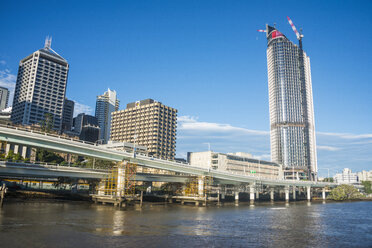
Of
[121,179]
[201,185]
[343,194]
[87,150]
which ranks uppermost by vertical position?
[87,150]

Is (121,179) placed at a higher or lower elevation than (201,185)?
higher

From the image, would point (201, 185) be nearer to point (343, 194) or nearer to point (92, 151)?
point (92, 151)

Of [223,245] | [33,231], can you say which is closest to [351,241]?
[223,245]

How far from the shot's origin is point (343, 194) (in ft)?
522

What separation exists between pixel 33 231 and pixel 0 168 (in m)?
39.9

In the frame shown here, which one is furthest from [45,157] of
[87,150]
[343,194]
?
[343,194]

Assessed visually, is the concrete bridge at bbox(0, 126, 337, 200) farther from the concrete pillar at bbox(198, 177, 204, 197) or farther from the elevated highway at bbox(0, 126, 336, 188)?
the concrete pillar at bbox(198, 177, 204, 197)

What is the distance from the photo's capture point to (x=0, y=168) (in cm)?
6731

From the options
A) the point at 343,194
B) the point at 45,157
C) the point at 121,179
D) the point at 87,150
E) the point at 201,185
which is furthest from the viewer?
the point at 343,194

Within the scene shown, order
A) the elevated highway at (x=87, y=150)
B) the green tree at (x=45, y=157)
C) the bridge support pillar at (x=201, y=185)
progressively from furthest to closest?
the green tree at (x=45, y=157)
the bridge support pillar at (x=201, y=185)
the elevated highway at (x=87, y=150)

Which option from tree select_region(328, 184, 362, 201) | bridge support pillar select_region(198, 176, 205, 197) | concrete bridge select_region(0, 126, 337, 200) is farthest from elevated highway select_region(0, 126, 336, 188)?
tree select_region(328, 184, 362, 201)

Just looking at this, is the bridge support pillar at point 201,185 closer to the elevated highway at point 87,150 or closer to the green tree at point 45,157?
the elevated highway at point 87,150

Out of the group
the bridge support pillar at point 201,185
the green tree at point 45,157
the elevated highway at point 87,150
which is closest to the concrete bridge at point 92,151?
the elevated highway at point 87,150

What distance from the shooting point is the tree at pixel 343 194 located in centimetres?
15975
